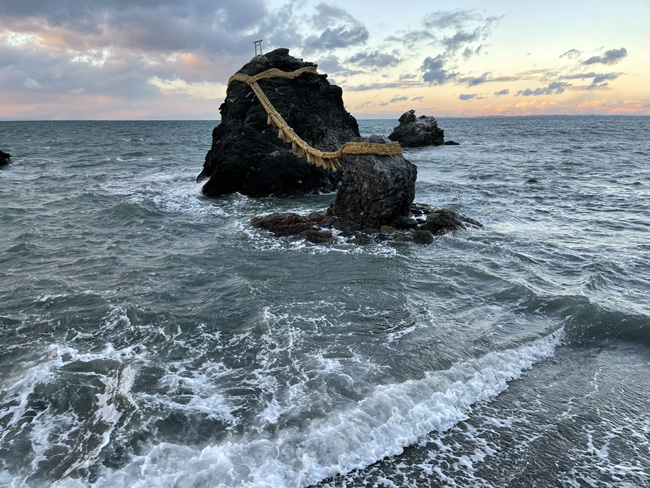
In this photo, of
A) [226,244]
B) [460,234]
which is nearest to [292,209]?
[226,244]

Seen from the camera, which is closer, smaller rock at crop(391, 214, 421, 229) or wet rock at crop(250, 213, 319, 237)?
wet rock at crop(250, 213, 319, 237)

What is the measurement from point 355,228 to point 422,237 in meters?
2.29

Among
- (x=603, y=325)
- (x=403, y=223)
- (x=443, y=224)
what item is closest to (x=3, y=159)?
(x=403, y=223)

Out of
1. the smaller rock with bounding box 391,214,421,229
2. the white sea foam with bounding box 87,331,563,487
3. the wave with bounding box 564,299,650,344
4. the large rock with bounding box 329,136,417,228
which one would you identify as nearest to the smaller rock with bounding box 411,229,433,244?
the smaller rock with bounding box 391,214,421,229

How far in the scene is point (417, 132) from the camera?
53.1m

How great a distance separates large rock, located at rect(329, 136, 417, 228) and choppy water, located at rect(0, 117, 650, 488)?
5.11ft

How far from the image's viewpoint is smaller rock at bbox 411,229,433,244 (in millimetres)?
13391

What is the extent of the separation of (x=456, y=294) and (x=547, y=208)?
11.6 m

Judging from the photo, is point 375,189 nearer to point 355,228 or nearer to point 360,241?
point 355,228

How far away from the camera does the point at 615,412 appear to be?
6.09 m

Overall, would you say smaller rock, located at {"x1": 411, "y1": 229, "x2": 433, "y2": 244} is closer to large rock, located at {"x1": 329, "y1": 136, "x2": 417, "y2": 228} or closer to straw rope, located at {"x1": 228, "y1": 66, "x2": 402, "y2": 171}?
large rock, located at {"x1": 329, "y1": 136, "x2": 417, "y2": 228}

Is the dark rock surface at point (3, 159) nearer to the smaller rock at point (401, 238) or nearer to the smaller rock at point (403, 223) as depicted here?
the smaller rock at point (403, 223)

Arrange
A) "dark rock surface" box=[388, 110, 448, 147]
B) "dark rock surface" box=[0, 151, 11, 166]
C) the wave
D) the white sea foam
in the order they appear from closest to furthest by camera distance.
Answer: the white sea foam < the wave < "dark rock surface" box=[0, 151, 11, 166] < "dark rock surface" box=[388, 110, 448, 147]

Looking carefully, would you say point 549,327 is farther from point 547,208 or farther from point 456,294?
point 547,208
